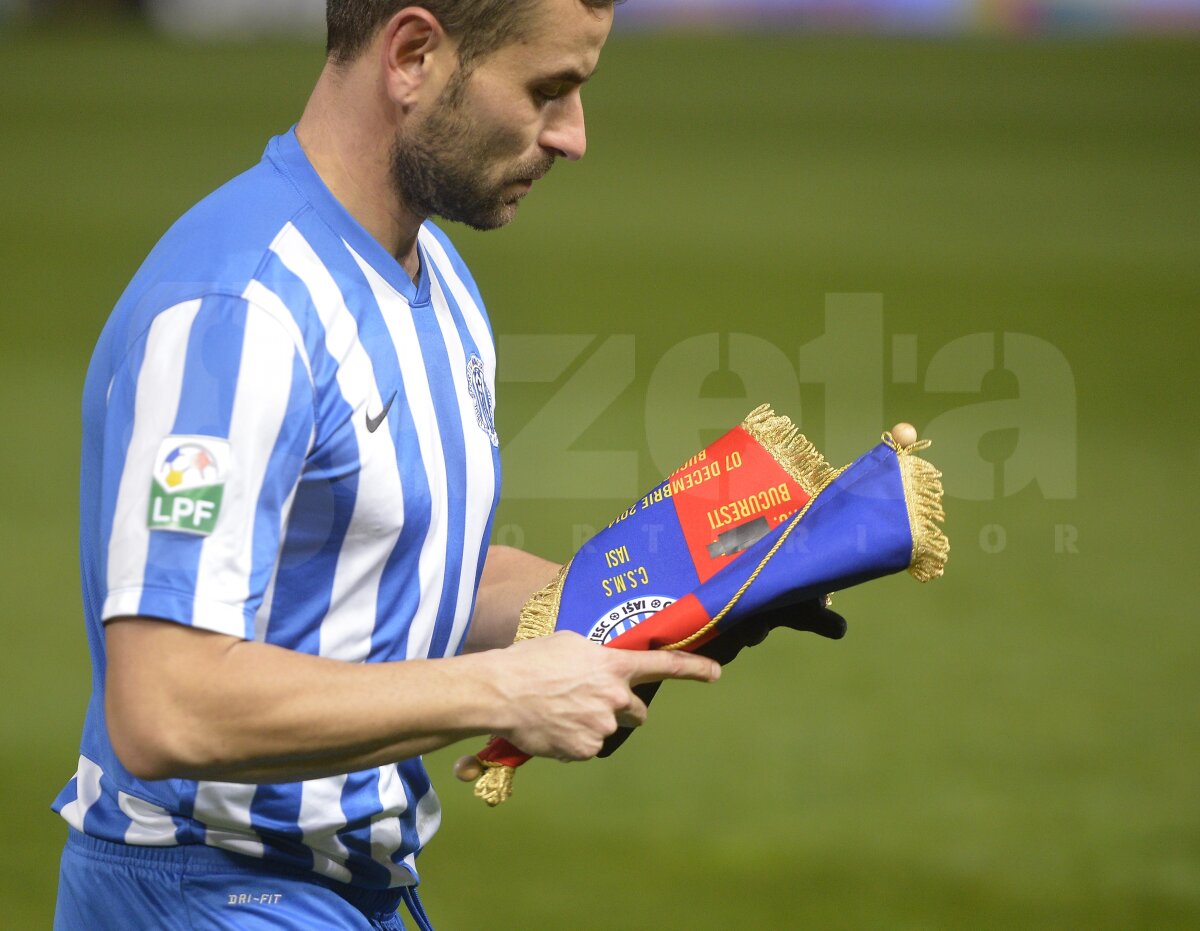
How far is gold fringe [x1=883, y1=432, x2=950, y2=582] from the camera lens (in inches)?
71.4

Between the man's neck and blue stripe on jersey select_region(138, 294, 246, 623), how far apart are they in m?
0.34

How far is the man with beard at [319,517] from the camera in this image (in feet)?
4.76

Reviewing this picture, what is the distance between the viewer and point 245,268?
154cm

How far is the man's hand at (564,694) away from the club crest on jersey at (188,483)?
1.09ft

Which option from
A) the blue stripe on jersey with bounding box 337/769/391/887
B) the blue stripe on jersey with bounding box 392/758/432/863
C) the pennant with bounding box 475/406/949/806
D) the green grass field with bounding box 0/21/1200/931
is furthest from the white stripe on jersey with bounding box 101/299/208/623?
the green grass field with bounding box 0/21/1200/931

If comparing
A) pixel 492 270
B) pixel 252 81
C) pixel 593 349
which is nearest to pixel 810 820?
pixel 593 349

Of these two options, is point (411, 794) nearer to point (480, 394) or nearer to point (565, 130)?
point (480, 394)

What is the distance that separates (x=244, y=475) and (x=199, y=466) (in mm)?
42

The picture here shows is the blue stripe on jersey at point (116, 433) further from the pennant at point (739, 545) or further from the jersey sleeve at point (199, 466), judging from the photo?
the pennant at point (739, 545)

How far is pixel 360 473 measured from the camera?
1.61 m

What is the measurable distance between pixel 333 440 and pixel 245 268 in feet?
0.61

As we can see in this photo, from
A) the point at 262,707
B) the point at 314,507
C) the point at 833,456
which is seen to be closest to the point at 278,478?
the point at 314,507

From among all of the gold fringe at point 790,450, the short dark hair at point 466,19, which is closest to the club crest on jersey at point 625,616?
the gold fringe at point 790,450

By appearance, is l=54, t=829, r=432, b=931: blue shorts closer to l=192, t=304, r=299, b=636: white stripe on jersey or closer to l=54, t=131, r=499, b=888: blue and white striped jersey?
l=54, t=131, r=499, b=888: blue and white striped jersey
